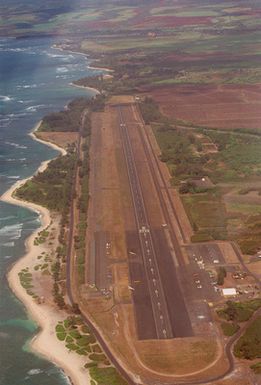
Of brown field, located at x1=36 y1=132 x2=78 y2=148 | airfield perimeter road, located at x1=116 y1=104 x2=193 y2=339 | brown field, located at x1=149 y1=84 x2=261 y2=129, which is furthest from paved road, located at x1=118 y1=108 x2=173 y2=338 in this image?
brown field, located at x1=149 y1=84 x2=261 y2=129

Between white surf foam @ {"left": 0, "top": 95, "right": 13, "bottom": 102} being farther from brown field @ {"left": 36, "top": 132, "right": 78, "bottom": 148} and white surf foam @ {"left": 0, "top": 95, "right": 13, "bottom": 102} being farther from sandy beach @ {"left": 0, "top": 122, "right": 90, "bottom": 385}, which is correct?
sandy beach @ {"left": 0, "top": 122, "right": 90, "bottom": 385}

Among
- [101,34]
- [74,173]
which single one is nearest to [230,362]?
[74,173]

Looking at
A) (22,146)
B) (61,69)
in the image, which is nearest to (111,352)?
(22,146)

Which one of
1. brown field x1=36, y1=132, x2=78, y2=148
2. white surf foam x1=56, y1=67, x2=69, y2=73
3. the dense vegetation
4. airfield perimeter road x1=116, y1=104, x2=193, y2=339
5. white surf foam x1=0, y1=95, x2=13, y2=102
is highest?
airfield perimeter road x1=116, y1=104, x2=193, y2=339

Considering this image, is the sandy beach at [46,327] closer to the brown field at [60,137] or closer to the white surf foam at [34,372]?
the white surf foam at [34,372]

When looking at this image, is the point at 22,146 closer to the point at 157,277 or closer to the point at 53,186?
the point at 53,186

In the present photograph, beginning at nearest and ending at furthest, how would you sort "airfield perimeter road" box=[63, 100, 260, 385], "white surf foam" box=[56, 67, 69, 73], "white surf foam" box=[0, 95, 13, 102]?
"airfield perimeter road" box=[63, 100, 260, 385]
"white surf foam" box=[0, 95, 13, 102]
"white surf foam" box=[56, 67, 69, 73]
